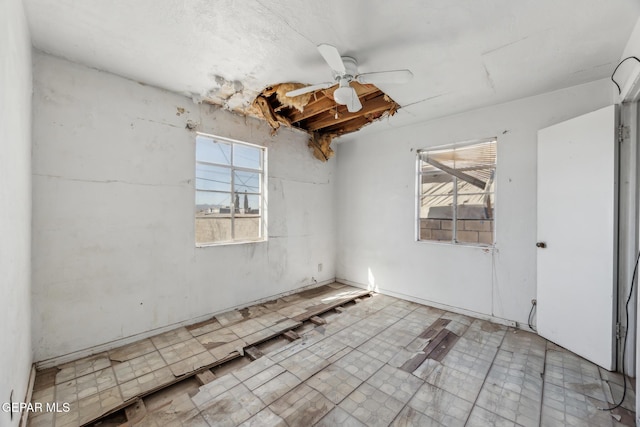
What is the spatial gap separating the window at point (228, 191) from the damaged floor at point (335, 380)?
1.23m

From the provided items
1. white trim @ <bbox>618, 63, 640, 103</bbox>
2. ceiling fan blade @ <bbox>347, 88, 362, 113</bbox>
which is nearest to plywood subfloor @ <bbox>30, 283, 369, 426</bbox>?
ceiling fan blade @ <bbox>347, 88, 362, 113</bbox>

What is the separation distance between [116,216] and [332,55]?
2598mm

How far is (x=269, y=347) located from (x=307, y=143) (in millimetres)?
3256

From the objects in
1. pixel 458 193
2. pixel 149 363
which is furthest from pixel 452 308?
pixel 149 363

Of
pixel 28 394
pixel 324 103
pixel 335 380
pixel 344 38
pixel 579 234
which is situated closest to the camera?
pixel 28 394

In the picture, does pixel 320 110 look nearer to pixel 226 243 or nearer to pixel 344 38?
pixel 344 38

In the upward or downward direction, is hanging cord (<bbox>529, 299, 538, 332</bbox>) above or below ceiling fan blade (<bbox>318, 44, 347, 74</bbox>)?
below

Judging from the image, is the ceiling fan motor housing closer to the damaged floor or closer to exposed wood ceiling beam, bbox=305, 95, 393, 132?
exposed wood ceiling beam, bbox=305, 95, 393, 132

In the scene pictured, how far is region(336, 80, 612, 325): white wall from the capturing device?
118 inches

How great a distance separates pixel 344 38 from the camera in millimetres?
2047

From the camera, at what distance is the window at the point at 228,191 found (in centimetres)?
334

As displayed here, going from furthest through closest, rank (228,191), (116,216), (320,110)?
(228,191)
(320,110)
(116,216)

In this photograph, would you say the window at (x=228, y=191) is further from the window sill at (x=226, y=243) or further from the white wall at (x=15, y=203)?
the white wall at (x=15, y=203)

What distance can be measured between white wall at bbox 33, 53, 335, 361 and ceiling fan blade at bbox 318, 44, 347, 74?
1.98 meters
